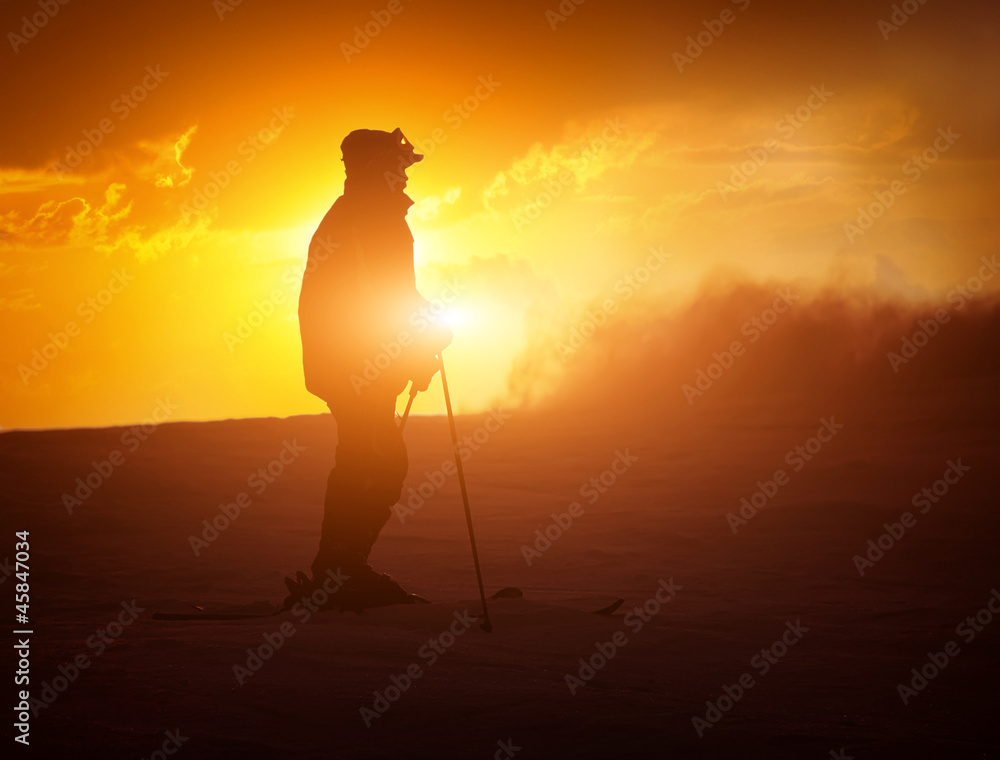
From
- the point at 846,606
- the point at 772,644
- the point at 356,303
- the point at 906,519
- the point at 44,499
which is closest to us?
the point at 772,644

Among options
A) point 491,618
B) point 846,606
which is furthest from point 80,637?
point 846,606

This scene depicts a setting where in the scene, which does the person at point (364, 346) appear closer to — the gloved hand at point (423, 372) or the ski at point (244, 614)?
the gloved hand at point (423, 372)

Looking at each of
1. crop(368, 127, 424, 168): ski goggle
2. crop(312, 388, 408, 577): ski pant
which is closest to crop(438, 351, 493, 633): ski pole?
crop(312, 388, 408, 577): ski pant

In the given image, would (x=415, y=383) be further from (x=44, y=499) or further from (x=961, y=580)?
(x=44, y=499)

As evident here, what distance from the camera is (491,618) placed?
20.2 ft

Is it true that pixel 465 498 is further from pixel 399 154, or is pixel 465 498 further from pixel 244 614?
pixel 399 154

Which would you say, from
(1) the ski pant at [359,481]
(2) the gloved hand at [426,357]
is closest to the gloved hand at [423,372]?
(2) the gloved hand at [426,357]

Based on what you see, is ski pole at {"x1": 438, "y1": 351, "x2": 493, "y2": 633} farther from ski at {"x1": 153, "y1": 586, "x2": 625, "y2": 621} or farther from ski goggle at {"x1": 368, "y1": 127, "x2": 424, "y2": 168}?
ski goggle at {"x1": 368, "y1": 127, "x2": 424, "y2": 168}

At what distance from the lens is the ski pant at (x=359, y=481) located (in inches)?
264

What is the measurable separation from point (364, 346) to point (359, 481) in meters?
0.98

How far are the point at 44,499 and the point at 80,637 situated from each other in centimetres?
830

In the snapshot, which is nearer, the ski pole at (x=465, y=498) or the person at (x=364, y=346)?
the ski pole at (x=465, y=498)

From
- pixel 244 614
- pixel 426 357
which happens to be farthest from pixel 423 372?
pixel 244 614

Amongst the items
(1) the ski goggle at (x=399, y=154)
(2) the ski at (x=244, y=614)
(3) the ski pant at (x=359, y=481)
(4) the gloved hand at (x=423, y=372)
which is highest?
(1) the ski goggle at (x=399, y=154)
